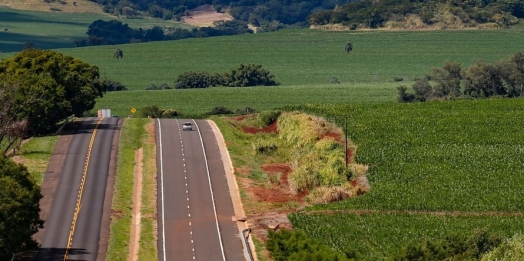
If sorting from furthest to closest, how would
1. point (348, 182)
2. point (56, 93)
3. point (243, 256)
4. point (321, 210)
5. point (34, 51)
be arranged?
point (34, 51), point (56, 93), point (348, 182), point (321, 210), point (243, 256)

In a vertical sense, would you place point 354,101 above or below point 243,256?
above

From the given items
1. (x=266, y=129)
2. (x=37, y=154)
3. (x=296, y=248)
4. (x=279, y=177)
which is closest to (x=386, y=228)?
(x=296, y=248)

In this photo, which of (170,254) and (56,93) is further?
(56,93)

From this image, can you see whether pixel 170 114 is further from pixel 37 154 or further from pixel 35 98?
pixel 37 154

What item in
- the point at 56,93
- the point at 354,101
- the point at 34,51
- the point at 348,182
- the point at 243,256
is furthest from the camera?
the point at 354,101

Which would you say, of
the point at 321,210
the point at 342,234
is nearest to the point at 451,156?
the point at 321,210

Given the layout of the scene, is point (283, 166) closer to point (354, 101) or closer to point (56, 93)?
point (56, 93)

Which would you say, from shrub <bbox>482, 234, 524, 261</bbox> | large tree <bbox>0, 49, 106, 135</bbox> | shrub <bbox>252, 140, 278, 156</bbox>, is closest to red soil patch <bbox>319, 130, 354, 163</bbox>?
shrub <bbox>252, 140, 278, 156</bbox>
